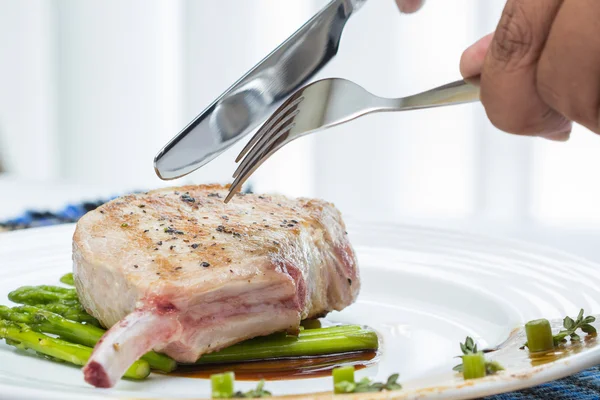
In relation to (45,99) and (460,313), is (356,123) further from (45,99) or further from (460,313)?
(460,313)

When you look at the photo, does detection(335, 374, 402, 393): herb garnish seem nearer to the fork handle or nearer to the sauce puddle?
the sauce puddle

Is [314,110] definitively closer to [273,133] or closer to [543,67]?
[273,133]

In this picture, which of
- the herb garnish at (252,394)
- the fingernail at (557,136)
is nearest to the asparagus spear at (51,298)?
the herb garnish at (252,394)

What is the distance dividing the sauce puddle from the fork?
0.58m

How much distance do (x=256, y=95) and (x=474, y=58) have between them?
0.69 metres

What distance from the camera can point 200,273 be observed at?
2111mm

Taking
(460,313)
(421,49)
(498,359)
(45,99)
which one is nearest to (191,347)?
(498,359)

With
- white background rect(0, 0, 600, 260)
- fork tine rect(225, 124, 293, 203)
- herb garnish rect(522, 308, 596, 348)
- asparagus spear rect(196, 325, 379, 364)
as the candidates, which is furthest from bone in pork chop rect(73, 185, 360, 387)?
white background rect(0, 0, 600, 260)

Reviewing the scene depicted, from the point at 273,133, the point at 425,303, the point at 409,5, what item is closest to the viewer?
the point at 273,133

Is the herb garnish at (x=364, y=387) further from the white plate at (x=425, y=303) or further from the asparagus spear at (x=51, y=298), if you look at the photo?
the asparagus spear at (x=51, y=298)

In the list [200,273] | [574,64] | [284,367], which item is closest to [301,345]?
[284,367]

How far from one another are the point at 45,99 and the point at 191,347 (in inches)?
283

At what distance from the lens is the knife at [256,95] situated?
2273mm

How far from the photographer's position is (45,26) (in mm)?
8430
